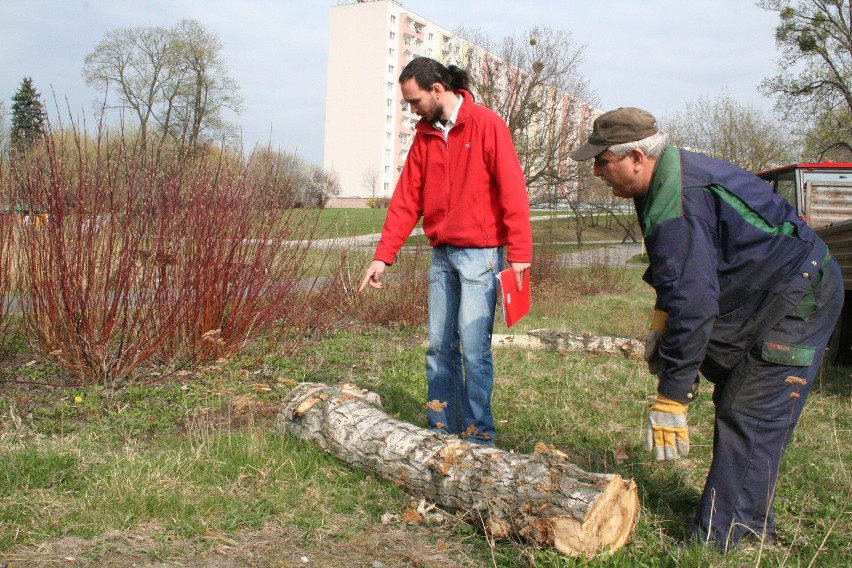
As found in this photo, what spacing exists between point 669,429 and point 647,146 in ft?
3.25

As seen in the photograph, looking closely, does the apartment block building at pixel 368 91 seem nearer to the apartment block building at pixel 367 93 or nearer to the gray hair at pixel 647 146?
the apartment block building at pixel 367 93

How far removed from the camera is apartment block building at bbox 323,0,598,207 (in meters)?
63.8

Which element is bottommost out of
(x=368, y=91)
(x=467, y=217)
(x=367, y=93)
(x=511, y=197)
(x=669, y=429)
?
(x=669, y=429)

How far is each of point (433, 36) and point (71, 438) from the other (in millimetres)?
70434

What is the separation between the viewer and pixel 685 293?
242 cm

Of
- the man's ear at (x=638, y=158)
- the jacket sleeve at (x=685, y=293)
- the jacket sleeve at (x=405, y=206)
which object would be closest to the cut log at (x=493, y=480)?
the jacket sleeve at (x=685, y=293)

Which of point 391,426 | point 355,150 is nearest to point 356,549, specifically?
point 391,426

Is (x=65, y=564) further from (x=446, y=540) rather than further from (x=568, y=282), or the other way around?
(x=568, y=282)

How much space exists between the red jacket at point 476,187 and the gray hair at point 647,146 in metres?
1.08

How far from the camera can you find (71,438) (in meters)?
3.74

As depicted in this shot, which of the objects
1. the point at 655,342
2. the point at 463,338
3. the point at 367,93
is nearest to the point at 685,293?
the point at 655,342

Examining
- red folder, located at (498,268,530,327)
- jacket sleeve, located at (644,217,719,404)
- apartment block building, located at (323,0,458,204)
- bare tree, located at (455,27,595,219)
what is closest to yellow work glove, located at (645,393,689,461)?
jacket sleeve, located at (644,217,719,404)

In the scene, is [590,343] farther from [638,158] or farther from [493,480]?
[638,158]

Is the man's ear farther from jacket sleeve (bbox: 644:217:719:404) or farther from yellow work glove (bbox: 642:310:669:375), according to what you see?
yellow work glove (bbox: 642:310:669:375)
